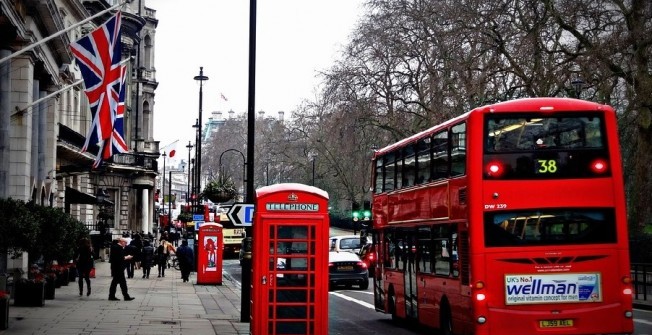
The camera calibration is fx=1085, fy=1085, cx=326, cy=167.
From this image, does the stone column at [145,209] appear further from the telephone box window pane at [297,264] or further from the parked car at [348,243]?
the telephone box window pane at [297,264]

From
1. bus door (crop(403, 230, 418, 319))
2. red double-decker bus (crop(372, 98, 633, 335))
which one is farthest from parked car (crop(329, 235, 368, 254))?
red double-decker bus (crop(372, 98, 633, 335))

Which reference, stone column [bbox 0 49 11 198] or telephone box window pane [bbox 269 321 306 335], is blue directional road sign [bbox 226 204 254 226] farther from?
stone column [bbox 0 49 11 198]

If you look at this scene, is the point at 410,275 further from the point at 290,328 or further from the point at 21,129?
the point at 21,129

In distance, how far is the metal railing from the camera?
99.4 feet

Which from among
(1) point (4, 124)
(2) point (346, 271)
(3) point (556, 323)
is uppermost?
(1) point (4, 124)

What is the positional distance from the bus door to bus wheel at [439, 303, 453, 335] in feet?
7.95

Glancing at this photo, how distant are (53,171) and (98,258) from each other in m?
24.5

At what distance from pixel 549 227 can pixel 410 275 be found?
5.88 metres

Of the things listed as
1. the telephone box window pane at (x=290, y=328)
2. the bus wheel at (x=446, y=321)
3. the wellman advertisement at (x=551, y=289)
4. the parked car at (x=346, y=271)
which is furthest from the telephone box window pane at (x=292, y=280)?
the parked car at (x=346, y=271)

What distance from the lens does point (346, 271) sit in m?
39.0

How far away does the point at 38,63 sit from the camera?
112ft

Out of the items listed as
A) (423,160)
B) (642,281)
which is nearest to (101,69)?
(423,160)

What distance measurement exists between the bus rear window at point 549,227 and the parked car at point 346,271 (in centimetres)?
2181

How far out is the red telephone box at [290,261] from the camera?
17.6 meters
